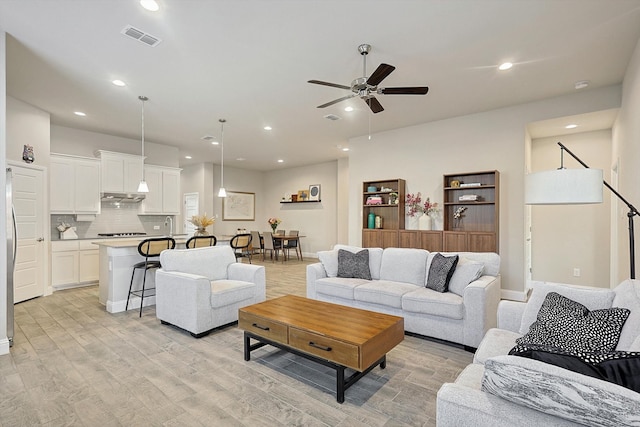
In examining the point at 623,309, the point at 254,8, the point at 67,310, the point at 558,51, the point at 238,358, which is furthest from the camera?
the point at 67,310

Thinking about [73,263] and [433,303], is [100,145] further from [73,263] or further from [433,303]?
[433,303]

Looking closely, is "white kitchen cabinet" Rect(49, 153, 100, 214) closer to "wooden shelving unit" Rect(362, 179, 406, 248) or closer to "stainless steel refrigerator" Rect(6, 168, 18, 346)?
"stainless steel refrigerator" Rect(6, 168, 18, 346)

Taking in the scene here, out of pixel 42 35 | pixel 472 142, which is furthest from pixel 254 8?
pixel 472 142

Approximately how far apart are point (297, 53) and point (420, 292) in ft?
9.31

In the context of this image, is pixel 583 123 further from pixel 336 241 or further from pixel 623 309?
pixel 336 241

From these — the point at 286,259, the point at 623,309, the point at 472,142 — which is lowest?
the point at 286,259

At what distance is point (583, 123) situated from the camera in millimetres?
Answer: 4848

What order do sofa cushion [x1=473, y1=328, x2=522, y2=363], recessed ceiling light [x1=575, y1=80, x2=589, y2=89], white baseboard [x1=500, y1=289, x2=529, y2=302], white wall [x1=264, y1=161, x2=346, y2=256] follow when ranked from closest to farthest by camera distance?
sofa cushion [x1=473, y1=328, x2=522, y2=363]
recessed ceiling light [x1=575, y1=80, x2=589, y2=89]
white baseboard [x1=500, y1=289, x2=529, y2=302]
white wall [x1=264, y1=161, x2=346, y2=256]

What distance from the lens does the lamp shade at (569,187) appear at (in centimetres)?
209

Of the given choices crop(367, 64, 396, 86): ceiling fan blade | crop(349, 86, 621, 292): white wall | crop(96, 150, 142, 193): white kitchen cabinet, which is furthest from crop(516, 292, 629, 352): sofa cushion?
crop(96, 150, 142, 193): white kitchen cabinet

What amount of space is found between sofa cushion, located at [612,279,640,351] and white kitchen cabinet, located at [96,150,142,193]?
734cm

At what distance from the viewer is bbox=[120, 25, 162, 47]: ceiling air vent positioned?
289 centimetres

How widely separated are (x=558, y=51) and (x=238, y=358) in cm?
441

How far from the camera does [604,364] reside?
116 cm
